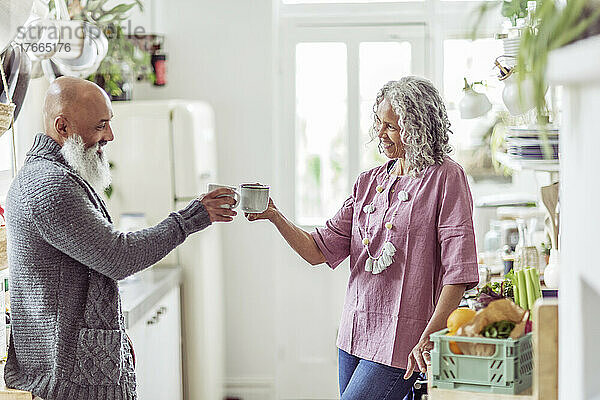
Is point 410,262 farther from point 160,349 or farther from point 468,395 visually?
point 160,349

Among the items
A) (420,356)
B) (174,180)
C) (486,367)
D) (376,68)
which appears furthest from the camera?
(376,68)

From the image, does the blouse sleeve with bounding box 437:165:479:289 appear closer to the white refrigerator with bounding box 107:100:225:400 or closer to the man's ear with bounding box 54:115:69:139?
the man's ear with bounding box 54:115:69:139

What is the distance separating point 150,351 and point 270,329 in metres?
1.38

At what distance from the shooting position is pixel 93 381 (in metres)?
2.10

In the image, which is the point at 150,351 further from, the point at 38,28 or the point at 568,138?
the point at 568,138

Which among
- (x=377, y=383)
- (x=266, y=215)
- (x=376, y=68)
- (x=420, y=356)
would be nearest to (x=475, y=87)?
(x=376, y=68)

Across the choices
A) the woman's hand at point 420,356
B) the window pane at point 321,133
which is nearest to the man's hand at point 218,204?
the woman's hand at point 420,356

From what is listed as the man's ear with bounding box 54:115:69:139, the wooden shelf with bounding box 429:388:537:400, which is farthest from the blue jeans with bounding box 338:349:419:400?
the man's ear with bounding box 54:115:69:139

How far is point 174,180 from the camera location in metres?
3.79

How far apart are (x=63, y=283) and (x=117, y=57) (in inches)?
80.7

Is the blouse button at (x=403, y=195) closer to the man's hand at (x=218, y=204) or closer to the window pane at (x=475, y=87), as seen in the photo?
the man's hand at (x=218, y=204)

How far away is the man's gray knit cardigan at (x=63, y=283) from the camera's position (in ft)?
6.71

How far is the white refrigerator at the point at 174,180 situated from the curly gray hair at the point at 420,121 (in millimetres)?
1729

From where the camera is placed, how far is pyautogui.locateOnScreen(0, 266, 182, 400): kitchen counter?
9.66ft
